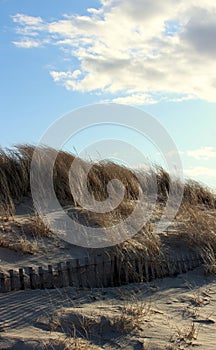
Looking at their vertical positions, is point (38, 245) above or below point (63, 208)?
below

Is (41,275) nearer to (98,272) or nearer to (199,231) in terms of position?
(98,272)

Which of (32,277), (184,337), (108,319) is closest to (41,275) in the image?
(32,277)

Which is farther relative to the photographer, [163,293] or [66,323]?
[163,293]

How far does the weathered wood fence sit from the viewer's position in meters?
6.96

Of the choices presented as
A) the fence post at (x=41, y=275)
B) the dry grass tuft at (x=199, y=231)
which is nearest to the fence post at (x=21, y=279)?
the fence post at (x=41, y=275)

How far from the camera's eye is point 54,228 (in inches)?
363

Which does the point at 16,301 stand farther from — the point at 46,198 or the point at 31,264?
the point at 46,198

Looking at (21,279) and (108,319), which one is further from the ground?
(21,279)

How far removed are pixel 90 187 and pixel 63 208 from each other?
58.8 inches

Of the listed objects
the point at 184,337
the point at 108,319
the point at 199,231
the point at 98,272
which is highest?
the point at 199,231

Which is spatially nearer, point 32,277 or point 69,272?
point 32,277

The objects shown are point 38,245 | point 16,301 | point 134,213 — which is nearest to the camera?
point 16,301

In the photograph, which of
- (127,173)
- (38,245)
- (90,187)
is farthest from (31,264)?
(127,173)

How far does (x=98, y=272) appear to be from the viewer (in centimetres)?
772
